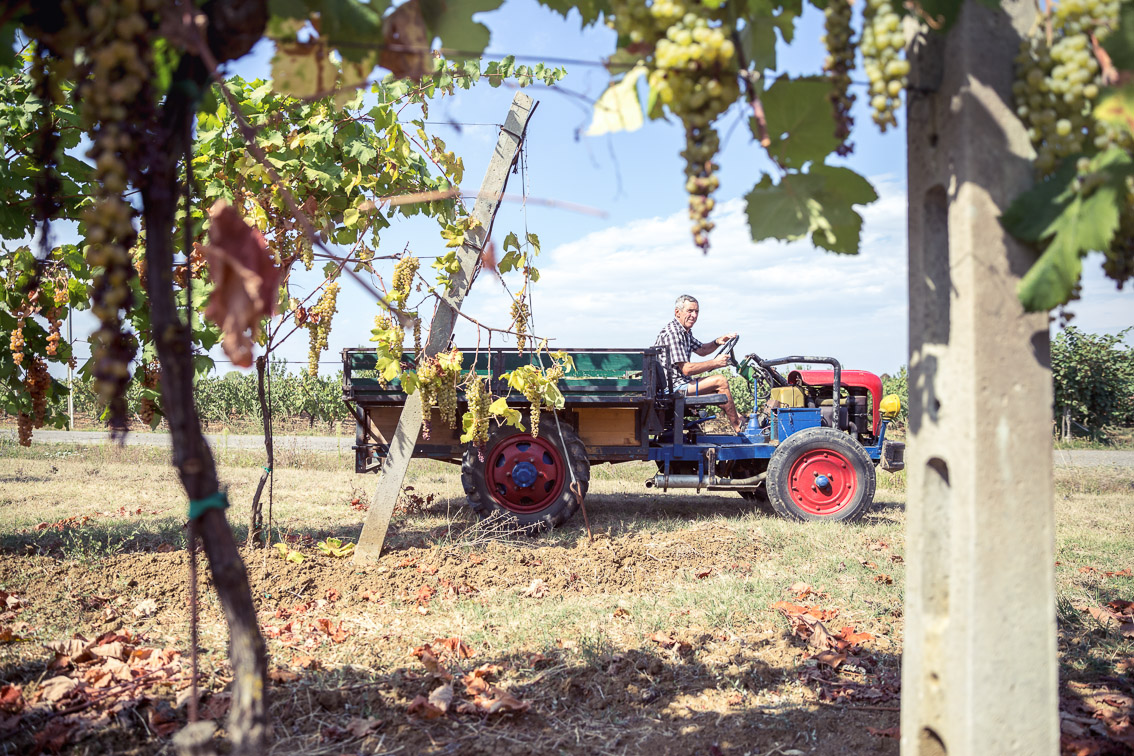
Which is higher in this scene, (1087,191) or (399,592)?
(1087,191)

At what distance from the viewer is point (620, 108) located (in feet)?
4.67

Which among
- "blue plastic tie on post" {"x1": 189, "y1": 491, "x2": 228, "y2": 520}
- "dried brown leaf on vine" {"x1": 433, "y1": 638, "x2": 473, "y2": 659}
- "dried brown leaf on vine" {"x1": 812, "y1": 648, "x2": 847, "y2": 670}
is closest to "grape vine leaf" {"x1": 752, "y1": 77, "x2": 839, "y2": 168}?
"blue plastic tie on post" {"x1": 189, "y1": 491, "x2": 228, "y2": 520}

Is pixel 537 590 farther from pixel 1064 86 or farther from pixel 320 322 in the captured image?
pixel 1064 86

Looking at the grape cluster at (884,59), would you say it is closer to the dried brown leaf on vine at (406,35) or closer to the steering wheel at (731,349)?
the dried brown leaf on vine at (406,35)

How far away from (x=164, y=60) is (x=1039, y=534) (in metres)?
1.94

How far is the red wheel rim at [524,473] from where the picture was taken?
6.18m

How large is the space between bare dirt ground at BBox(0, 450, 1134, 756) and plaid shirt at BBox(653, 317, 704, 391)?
144 centimetres

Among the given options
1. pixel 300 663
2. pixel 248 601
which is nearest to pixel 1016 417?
pixel 248 601

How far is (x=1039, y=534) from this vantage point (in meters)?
1.43

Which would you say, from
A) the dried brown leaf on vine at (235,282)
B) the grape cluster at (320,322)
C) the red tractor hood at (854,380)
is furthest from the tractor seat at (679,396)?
the dried brown leaf on vine at (235,282)

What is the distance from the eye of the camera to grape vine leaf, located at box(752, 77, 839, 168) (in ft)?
4.97

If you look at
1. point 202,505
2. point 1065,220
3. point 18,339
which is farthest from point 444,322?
point 1065,220

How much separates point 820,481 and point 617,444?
6.36ft

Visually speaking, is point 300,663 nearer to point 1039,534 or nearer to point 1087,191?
point 1039,534
